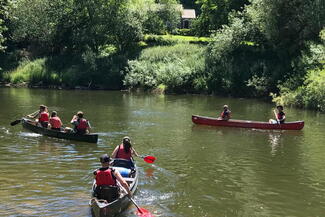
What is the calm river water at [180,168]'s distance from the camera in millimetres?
13164

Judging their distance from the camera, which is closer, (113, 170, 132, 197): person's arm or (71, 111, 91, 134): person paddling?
(113, 170, 132, 197): person's arm

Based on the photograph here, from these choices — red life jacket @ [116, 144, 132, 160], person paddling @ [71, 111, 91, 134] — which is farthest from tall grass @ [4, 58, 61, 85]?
red life jacket @ [116, 144, 132, 160]

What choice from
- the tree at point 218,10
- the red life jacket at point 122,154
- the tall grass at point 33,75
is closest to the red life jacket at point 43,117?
the red life jacket at point 122,154

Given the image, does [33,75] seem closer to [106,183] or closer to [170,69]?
[170,69]

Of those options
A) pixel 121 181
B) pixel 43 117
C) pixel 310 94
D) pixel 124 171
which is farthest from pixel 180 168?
pixel 310 94

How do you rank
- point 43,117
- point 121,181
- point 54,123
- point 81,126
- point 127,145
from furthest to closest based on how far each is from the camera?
point 43,117
point 54,123
point 81,126
point 127,145
point 121,181

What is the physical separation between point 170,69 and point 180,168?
32106mm

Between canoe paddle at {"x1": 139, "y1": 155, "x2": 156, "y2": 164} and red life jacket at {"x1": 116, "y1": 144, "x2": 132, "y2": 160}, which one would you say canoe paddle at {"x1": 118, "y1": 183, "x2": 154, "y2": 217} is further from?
canoe paddle at {"x1": 139, "y1": 155, "x2": 156, "y2": 164}

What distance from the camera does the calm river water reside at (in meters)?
13.2

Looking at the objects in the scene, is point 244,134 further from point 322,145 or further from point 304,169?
point 304,169

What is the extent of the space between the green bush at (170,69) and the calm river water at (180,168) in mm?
17553

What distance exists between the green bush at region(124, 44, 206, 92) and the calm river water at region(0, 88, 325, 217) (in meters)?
17.6

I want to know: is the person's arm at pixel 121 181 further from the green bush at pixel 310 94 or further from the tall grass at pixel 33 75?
the tall grass at pixel 33 75

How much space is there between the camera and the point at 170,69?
48688mm
